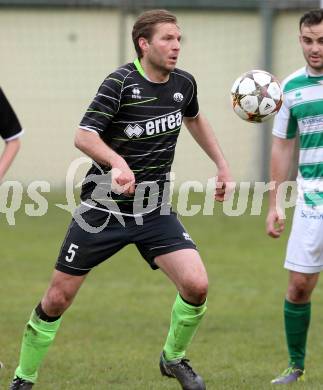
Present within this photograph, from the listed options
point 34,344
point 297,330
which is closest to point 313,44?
point 297,330

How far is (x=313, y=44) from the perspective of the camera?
6.36m

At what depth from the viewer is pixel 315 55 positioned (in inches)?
252

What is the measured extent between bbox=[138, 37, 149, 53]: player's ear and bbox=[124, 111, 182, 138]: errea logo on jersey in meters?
0.42

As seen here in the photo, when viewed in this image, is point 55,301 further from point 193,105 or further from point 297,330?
point 297,330

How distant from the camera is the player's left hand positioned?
20.8 feet

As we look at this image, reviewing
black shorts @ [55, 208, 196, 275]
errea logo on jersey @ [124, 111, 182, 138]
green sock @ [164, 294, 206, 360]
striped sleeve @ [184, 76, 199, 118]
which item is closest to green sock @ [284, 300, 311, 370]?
green sock @ [164, 294, 206, 360]

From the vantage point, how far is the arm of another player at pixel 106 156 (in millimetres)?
5496

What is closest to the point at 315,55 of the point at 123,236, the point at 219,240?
the point at 123,236

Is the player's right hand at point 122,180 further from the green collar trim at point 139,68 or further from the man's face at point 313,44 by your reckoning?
the man's face at point 313,44

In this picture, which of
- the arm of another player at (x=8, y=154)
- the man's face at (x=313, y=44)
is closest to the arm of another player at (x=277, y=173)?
the man's face at (x=313, y=44)

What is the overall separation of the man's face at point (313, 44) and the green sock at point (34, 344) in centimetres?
227

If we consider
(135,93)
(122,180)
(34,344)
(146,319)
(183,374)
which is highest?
(135,93)

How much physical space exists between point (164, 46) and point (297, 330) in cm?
215

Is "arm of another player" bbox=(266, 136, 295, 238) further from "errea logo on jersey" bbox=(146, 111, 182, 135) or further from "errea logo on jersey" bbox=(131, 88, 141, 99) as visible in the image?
"errea logo on jersey" bbox=(131, 88, 141, 99)
